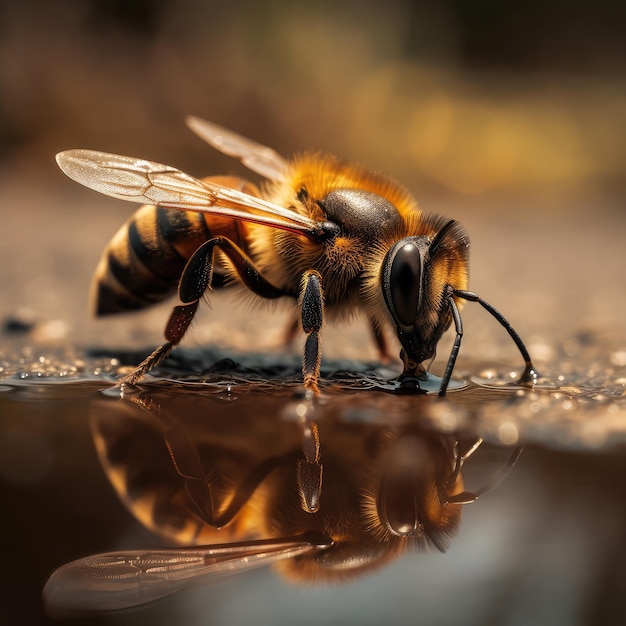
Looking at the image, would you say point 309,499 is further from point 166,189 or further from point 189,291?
point 166,189

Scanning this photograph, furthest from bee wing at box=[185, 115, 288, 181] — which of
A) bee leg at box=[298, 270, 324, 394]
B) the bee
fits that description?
bee leg at box=[298, 270, 324, 394]

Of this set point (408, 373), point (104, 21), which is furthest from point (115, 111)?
point (408, 373)

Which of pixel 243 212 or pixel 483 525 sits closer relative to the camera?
pixel 483 525

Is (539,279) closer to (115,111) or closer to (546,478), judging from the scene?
(546,478)

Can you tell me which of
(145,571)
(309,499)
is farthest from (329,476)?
(145,571)

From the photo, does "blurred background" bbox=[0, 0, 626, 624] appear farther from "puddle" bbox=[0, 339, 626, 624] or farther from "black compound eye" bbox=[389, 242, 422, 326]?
"black compound eye" bbox=[389, 242, 422, 326]

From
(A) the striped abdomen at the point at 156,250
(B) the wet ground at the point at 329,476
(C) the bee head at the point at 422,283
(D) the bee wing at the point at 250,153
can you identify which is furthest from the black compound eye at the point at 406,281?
(D) the bee wing at the point at 250,153

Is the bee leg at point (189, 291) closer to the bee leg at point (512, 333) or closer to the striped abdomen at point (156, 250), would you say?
the striped abdomen at point (156, 250)
